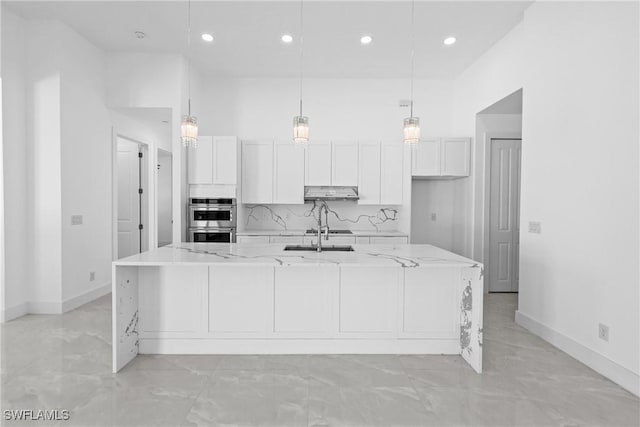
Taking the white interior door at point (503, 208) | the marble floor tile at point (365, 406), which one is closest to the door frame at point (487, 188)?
the white interior door at point (503, 208)

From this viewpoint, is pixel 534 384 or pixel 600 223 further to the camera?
pixel 600 223

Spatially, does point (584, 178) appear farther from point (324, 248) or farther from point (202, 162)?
point (202, 162)

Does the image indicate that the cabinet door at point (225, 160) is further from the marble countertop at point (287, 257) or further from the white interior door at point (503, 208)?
the white interior door at point (503, 208)

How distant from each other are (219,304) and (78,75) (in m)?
3.40

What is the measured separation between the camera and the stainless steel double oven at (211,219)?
5082 millimetres

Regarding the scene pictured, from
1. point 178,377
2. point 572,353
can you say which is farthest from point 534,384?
point 178,377

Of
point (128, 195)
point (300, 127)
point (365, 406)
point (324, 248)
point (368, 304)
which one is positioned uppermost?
point (300, 127)

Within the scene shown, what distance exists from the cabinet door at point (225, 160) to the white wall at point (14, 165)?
2.07m

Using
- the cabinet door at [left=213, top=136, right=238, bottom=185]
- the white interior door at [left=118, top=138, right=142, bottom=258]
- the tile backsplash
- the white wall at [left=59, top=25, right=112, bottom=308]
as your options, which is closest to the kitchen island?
the white wall at [left=59, top=25, right=112, bottom=308]

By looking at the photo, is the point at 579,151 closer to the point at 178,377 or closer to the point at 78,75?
the point at 178,377

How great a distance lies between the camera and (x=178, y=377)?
2.63 meters

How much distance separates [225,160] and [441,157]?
301 cm

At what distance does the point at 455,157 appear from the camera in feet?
17.1

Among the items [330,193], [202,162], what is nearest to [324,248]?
[330,193]
